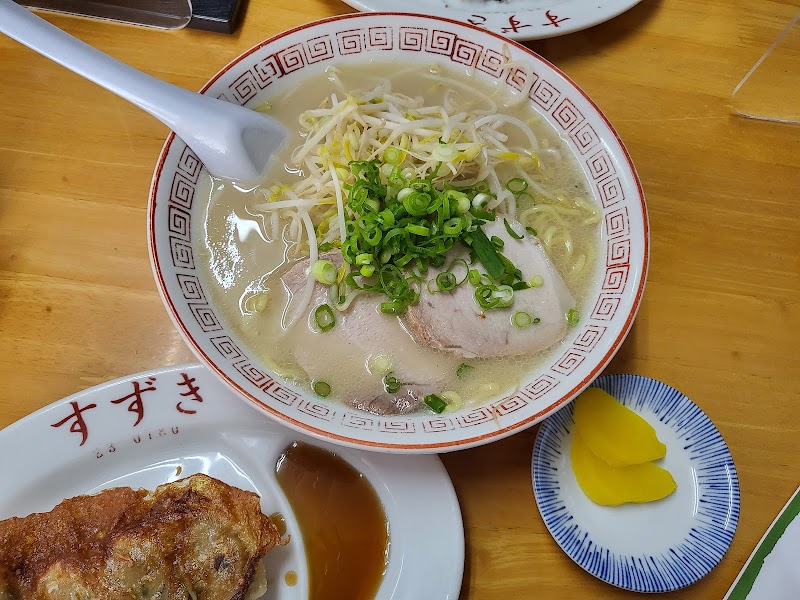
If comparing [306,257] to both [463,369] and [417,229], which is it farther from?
[463,369]

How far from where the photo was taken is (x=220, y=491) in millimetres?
1438

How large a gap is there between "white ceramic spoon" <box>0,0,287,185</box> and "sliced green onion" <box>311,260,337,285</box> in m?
0.37

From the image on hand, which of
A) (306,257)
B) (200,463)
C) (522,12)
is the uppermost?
(522,12)

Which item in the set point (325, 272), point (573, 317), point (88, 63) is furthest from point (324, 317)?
point (88, 63)

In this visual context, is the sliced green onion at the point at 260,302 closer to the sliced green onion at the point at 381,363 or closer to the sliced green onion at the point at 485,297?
the sliced green onion at the point at 381,363

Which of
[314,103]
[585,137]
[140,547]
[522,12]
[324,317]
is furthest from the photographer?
[522,12]

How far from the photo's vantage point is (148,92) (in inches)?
62.8

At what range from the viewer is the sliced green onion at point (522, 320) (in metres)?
1.60

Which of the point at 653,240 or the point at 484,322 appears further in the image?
the point at 653,240

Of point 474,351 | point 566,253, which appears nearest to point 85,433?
point 474,351

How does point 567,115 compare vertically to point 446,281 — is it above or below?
above

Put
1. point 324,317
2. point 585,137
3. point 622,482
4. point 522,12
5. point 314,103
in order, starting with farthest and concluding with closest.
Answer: point 522,12
point 314,103
point 585,137
point 324,317
point 622,482

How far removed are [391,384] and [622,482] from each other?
624 millimetres

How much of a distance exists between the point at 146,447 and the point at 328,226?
0.74m
